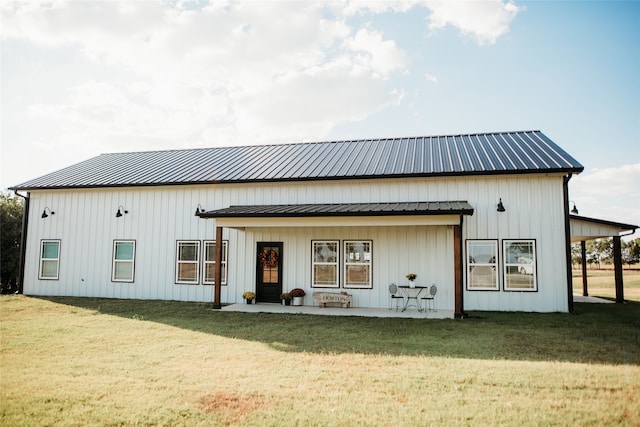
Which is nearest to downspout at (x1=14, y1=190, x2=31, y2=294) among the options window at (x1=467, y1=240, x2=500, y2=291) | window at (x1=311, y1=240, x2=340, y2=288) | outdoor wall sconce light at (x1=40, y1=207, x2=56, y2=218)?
outdoor wall sconce light at (x1=40, y1=207, x2=56, y2=218)

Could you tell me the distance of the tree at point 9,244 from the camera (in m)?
22.5

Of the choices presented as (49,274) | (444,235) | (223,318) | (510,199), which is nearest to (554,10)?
(510,199)

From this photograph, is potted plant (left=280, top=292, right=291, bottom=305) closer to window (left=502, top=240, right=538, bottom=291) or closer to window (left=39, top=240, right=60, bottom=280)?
window (left=502, top=240, right=538, bottom=291)

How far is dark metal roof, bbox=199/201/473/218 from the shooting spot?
11883 mm

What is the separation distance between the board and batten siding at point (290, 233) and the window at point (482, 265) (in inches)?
8.3

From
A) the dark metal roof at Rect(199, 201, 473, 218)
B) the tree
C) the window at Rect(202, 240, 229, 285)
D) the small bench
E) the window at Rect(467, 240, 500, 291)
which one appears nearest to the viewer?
the dark metal roof at Rect(199, 201, 473, 218)

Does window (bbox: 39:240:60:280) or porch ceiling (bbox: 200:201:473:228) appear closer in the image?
porch ceiling (bbox: 200:201:473:228)

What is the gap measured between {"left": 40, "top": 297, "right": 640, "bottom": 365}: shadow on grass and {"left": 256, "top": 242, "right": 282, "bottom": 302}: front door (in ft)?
6.45

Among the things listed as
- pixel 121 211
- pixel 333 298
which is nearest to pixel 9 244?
pixel 121 211

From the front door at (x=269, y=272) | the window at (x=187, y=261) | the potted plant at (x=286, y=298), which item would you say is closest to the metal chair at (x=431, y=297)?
the potted plant at (x=286, y=298)

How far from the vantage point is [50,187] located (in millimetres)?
16734

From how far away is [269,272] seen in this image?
48.4 feet

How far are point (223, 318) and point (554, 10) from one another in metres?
11.5

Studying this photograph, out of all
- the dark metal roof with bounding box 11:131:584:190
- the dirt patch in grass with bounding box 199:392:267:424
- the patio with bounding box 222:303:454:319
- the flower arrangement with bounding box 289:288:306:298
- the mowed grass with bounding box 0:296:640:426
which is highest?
the dark metal roof with bounding box 11:131:584:190
